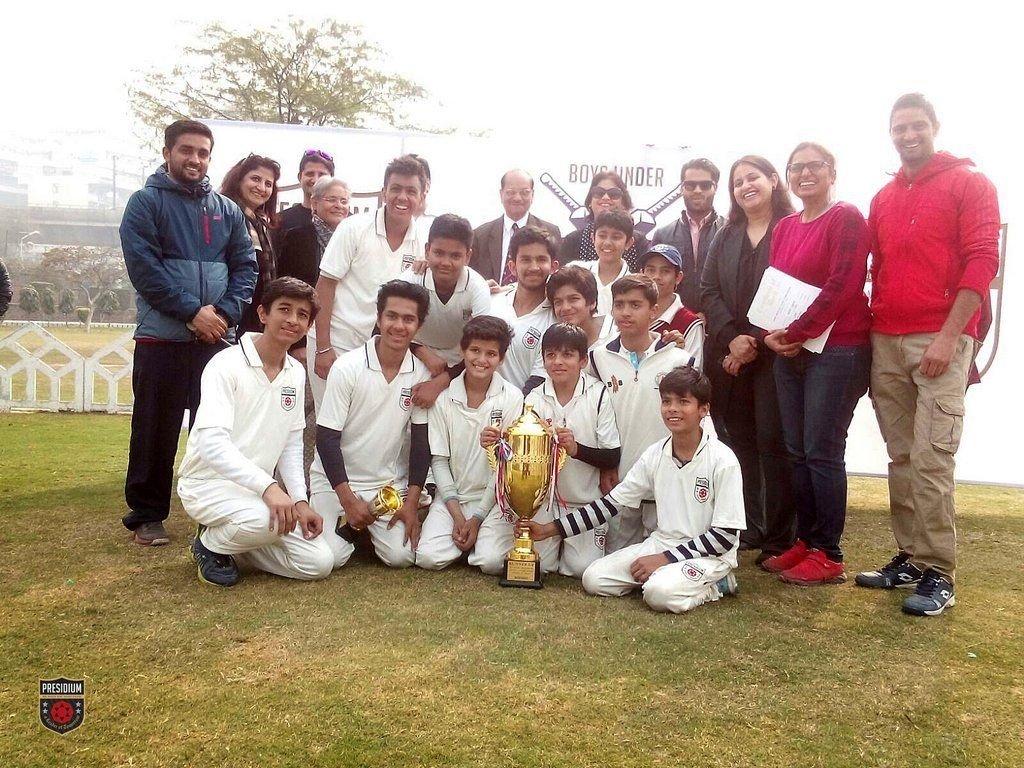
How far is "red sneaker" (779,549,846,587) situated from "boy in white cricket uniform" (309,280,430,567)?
1636mm

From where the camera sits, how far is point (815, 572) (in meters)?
3.53

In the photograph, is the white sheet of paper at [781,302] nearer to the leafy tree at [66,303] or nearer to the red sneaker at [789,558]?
the red sneaker at [789,558]

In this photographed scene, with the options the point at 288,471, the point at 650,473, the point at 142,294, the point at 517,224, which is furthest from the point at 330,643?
the point at 517,224

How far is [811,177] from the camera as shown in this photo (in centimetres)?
355

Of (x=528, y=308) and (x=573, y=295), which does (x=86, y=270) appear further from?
(x=573, y=295)

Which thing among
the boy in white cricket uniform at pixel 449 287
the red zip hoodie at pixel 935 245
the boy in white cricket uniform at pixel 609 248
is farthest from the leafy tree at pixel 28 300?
the red zip hoodie at pixel 935 245

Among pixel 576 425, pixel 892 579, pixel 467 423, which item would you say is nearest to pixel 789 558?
pixel 892 579

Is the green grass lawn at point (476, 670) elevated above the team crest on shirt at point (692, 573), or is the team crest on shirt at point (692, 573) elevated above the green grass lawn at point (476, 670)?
the team crest on shirt at point (692, 573)

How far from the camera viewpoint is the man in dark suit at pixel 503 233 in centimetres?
497

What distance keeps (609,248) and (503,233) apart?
1210mm

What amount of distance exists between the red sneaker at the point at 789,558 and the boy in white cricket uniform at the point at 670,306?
93 cm

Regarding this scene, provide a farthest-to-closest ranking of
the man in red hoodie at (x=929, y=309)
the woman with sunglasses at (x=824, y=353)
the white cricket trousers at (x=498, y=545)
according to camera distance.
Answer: the white cricket trousers at (x=498, y=545) < the woman with sunglasses at (x=824, y=353) < the man in red hoodie at (x=929, y=309)

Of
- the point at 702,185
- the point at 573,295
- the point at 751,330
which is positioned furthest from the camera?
the point at 702,185

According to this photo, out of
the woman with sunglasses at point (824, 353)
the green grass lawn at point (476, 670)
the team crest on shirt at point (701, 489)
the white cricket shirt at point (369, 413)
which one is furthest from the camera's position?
the white cricket shirt at point (369, 413)
